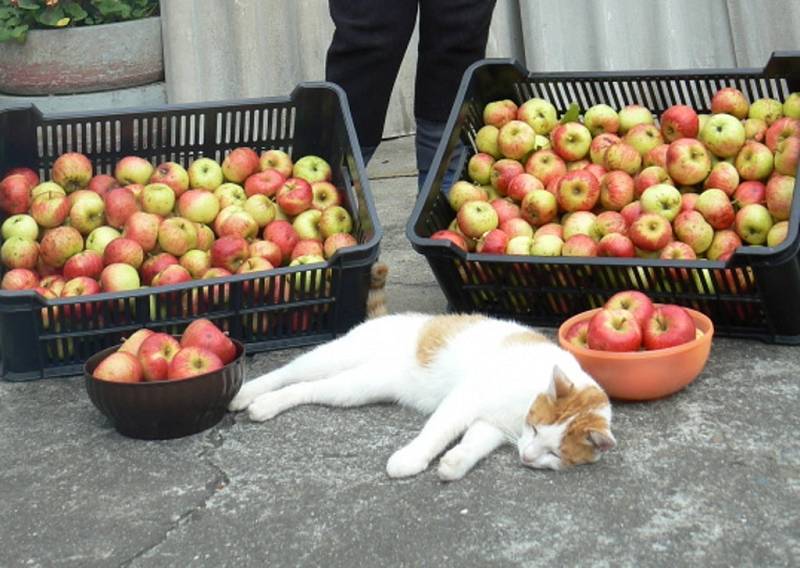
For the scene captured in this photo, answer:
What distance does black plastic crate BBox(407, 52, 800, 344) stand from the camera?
286 cm

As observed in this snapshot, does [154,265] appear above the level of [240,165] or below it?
below

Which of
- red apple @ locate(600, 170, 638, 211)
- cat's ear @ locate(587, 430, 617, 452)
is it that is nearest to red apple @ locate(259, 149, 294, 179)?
red apple @ locate(600, 170, 638, 211)

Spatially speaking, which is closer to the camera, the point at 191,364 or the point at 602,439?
the point at 602,439

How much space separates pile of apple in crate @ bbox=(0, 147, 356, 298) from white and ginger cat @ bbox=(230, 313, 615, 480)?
0.38 meters

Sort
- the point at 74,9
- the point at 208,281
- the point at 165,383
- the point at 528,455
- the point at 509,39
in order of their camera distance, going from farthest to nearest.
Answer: the point at 509,39, the point at 74,9, the point at 208,281, the point at 165,383, the point at 528,455

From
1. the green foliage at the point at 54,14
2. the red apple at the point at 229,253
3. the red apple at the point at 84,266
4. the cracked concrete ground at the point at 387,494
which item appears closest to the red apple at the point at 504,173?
the red apple at the point at 229,253

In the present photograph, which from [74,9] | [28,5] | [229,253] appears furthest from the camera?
[74,9]

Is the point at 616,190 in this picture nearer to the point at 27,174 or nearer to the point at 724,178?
the point at 724,178

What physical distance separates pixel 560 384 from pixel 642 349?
41 centimetres

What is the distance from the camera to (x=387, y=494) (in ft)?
7.75

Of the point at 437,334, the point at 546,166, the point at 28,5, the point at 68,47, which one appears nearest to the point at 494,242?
the point at 546,166

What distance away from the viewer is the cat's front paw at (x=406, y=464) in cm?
242

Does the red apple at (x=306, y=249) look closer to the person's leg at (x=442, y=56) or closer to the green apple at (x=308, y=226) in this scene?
the green apple at (x=308, y=226)

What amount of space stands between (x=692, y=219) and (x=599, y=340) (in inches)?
21.8
